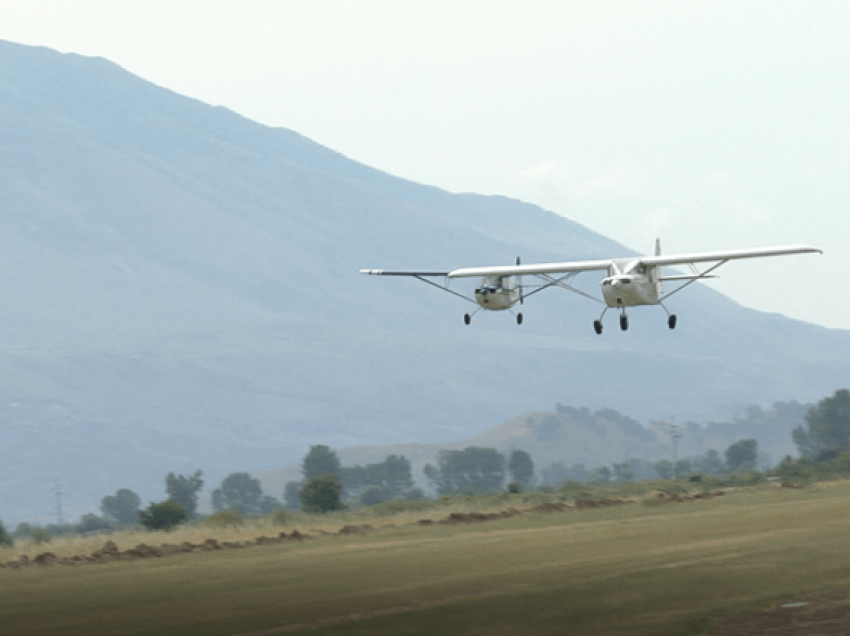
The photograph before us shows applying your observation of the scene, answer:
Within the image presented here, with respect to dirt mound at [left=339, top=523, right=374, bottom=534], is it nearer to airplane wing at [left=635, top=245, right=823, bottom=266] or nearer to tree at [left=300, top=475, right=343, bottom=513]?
airplane wing at [left=635, top=245, right=823, bottom=266]

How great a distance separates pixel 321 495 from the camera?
154 m

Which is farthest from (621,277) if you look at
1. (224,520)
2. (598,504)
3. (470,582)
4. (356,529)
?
(224,520)

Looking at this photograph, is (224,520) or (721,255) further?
(224,520)

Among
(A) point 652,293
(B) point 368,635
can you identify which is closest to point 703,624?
(B) point 368,635

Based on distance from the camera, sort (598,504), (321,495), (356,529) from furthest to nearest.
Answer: (321,495)
(598,504)
(356,529)

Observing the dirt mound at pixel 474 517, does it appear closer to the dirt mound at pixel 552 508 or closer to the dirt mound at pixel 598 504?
the dirt mound at pixel 552 508

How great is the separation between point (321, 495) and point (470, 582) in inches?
3916

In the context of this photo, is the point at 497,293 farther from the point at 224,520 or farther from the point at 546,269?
the point at 224,520

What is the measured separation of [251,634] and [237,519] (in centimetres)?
7326

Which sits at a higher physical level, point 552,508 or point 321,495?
point 321,495

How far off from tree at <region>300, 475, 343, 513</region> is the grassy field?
6709cm

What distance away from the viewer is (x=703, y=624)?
41.7 meters

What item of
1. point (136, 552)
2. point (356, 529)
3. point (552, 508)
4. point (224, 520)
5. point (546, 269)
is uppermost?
point (546, 269)

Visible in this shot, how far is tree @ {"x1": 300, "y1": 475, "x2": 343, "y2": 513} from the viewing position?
15325cm
